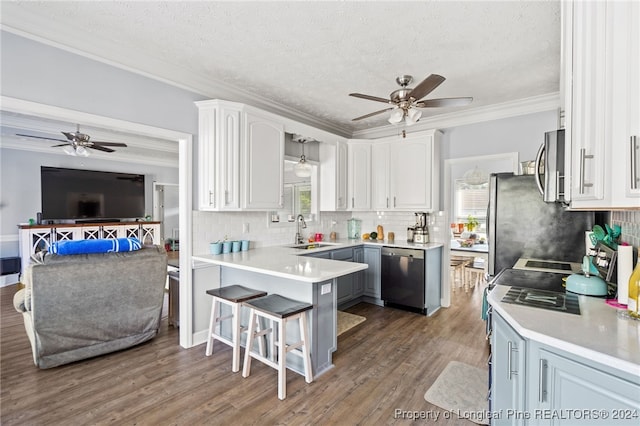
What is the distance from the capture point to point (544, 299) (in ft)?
5.26

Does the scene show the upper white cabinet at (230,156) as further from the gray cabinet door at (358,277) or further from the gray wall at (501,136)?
the gray wall at (501,136)

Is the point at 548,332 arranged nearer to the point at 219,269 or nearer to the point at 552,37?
the point at 552,37

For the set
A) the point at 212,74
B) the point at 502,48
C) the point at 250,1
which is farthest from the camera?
the point at 212,74

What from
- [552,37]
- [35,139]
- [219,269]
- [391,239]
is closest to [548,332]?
[552,37]

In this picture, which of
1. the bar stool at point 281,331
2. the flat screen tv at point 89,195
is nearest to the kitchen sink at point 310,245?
the bar stool at point 281,331

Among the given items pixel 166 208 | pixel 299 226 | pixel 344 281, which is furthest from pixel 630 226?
pixel 166 208

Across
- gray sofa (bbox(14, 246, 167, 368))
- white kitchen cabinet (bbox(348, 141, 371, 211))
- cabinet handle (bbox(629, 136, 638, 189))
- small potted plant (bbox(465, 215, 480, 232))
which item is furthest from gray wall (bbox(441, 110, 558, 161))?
gray sofa (bbox(14, 246, 167, 368))

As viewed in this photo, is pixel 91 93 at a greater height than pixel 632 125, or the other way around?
pixel 91 93

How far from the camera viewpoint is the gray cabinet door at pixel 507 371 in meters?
1.32

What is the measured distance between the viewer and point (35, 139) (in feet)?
18.9

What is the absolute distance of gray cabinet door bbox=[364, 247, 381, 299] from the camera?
4387 mm

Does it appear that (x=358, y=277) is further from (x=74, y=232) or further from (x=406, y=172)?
(x=74, y=232)

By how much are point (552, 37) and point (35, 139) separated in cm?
784

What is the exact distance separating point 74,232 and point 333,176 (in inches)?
226
